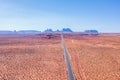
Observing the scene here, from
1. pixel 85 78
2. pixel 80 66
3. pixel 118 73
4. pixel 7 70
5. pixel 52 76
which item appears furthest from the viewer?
pixel 80 66

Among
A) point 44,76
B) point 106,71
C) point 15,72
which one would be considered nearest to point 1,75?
point 15,72

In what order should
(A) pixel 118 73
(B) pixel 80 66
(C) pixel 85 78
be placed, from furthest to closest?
(B) pixel 80 66, (A) pixel 118 73, (C) pixel 85 78

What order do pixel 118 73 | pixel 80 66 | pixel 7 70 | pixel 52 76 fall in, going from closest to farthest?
1. pixel 52 76
2. pixel 118 73
3. pixel 7 70
4. pixel 80 66

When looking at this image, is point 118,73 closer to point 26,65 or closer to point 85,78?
point 85,78

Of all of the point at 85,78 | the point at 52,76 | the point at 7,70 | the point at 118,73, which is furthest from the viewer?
the point at 7,70

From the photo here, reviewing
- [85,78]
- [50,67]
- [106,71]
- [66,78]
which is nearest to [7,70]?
[50,67]

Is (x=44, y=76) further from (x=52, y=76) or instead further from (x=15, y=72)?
(x=15, y=72)

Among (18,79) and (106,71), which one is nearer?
(18,79)

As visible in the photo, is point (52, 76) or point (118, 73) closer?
point (52, 76)
